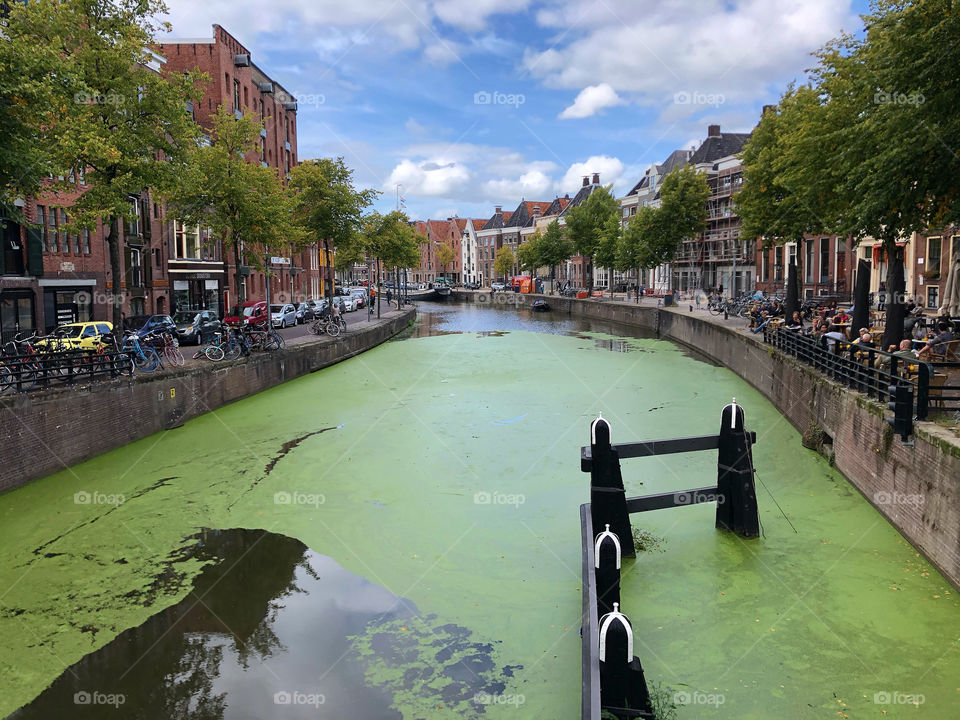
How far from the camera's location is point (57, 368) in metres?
13.9

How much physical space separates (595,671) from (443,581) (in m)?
4.44

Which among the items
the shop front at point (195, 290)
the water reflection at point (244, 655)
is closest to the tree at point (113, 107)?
the water reflection at point (244, 655)

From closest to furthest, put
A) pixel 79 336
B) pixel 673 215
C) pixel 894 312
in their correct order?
pixel 894 312 < pixel 79 336 < pixel 673 215

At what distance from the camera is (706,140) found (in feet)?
220

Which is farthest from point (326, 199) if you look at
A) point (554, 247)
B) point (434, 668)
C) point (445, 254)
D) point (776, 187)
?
point (445, 254)

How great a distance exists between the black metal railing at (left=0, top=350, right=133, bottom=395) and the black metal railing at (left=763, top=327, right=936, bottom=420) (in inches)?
560

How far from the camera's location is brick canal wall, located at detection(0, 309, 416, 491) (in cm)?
1257

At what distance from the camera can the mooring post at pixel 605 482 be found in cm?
882

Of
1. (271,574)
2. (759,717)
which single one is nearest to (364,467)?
(271,574)

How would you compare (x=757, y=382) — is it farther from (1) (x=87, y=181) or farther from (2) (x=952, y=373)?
(1) (x=87, y=181)

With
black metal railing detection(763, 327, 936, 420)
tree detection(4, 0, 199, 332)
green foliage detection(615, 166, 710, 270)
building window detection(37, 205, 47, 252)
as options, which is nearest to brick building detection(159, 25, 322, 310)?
building window detection(37, 205, 47, 252)

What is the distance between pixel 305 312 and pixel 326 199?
28.7 feet

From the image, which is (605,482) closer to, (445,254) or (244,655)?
(244,655)

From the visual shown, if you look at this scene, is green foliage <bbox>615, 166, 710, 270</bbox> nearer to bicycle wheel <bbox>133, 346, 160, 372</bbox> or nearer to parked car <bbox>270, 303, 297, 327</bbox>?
parked car <bbox>270, 303, 297, 327</bbox>
